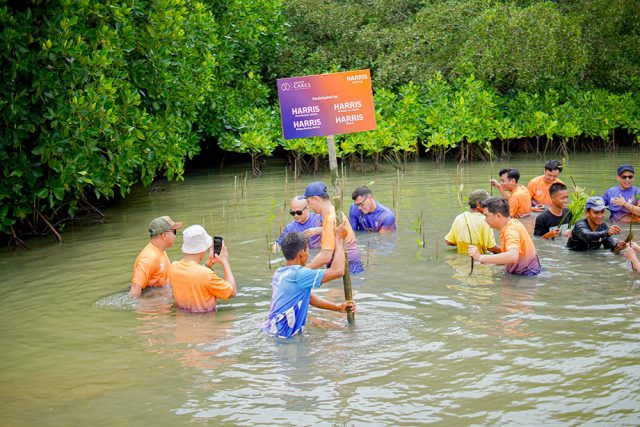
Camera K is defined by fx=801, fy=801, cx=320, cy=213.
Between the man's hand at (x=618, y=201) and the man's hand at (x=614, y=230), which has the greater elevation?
the man's hand at (x=618, y=201)

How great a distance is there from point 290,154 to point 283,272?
17313mm

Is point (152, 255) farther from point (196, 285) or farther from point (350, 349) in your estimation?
point (350, 349)

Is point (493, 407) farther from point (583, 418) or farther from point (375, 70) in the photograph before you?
point (375, 70)

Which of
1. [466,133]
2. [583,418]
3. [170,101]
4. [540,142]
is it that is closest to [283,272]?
[583,418]

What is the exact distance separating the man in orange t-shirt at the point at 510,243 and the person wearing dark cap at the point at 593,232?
1.36 meters

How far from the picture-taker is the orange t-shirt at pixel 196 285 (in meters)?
8.50

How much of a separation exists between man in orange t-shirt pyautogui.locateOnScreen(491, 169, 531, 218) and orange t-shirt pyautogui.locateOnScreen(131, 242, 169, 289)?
6.41 meters

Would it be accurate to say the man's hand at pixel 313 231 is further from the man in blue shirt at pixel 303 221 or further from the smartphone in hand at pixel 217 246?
the smartphone in hand at pixel 217 246

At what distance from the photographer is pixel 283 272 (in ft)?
24.6

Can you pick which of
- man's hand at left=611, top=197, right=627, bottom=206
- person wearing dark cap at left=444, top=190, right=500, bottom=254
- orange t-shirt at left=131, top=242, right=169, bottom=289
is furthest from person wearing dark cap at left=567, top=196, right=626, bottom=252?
orange t-shirt at left=131, top=242, right=169, bottom=289

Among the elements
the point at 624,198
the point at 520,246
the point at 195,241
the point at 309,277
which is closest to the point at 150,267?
the point at 195,241

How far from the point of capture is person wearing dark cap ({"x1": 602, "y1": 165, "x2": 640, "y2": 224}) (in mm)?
12500

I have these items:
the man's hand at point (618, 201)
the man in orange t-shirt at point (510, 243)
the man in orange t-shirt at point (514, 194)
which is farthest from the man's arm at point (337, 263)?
the man in orange t-shirt at point (514, 194)

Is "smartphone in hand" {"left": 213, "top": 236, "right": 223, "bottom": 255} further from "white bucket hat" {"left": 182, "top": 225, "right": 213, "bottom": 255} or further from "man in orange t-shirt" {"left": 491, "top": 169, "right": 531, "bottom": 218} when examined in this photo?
"man in orange t-shirt" {"left": 491, "top": 169, "right": 531, "bottom": 218}
